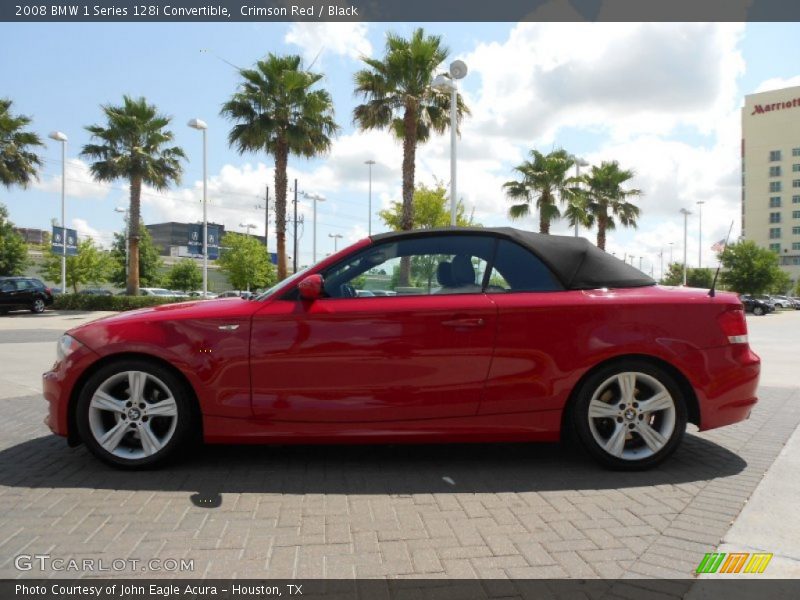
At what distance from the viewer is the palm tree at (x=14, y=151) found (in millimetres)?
30938

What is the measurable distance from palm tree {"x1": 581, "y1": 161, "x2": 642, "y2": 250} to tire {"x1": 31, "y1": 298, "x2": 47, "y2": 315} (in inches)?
1129

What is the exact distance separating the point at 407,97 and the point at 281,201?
21.2 feet

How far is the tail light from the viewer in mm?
3951

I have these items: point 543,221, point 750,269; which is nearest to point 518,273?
point 543,221

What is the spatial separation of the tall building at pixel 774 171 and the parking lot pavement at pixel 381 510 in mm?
112620

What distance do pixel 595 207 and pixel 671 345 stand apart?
35053 millimetres

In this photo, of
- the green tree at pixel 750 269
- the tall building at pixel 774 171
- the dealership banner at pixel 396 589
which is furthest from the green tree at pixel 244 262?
the tall building at pixel 774 171

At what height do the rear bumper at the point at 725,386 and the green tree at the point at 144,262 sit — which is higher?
the green tree at the point at 144,262

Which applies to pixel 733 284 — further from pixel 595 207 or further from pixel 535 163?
pixel 535 163

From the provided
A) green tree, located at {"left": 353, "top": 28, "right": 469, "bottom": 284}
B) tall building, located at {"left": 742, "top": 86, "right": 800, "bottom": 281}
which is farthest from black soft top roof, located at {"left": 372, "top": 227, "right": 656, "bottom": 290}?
tall building, located at {"left": 742, "top": 86, "right": 800, "bottom": 281}

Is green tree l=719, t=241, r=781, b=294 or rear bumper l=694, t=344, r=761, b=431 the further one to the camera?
green tree l=719, t=241, r=781, b=294

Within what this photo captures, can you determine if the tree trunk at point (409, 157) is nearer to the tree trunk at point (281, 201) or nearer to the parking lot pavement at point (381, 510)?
the tree trunk at point (281, 201)

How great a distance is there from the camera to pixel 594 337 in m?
3.82

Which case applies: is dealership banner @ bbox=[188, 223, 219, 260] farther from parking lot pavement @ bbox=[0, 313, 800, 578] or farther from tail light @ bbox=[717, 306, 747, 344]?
tail light @ bbox=[717, 306, 747, 344]
